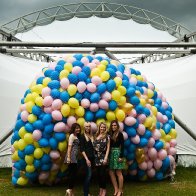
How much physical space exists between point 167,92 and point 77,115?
6514 millimetres

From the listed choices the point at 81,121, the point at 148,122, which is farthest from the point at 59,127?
the point at 148,122

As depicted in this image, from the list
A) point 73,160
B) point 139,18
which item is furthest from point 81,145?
point 139,18

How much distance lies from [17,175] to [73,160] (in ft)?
6.64

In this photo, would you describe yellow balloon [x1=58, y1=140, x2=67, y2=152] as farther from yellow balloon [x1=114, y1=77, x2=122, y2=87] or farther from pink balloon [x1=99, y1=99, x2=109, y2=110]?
yellow balloon [x1=114, y1=77, x2=122, y2=87]

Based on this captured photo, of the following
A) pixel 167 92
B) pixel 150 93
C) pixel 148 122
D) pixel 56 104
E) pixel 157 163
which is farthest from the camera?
pixel 167 92

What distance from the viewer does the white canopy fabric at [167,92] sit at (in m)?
13.5

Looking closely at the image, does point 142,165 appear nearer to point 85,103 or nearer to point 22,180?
point 85,103

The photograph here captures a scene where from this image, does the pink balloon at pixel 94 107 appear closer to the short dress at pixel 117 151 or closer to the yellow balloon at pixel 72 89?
the yellow balloon at pixel 72 89

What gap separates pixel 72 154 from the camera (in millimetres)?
7875

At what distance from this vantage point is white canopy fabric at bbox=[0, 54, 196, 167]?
13.5 metres

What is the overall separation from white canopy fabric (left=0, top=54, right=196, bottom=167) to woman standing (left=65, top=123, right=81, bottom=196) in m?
5.68

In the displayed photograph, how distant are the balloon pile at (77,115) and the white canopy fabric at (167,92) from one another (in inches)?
170

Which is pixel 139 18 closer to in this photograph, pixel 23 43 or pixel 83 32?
pixel 83 32

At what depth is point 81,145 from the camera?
25.4 feet
